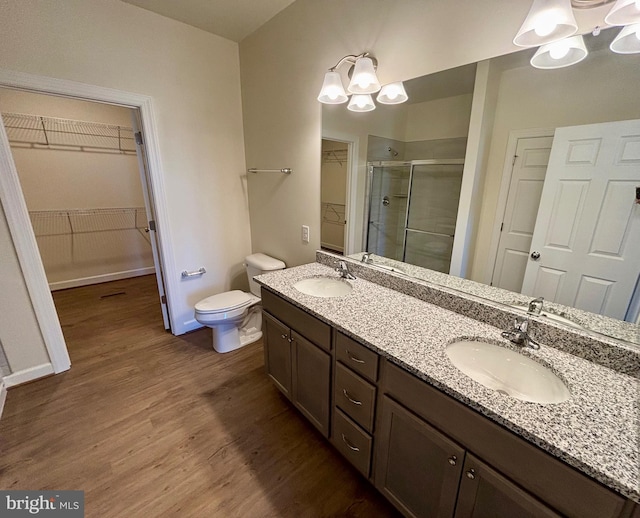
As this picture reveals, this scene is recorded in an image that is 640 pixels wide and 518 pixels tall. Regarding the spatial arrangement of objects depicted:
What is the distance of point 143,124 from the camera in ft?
7.00

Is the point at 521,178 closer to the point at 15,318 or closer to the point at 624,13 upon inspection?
the point at 624,13

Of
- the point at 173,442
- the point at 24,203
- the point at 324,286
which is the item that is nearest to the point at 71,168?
the point at 24,203

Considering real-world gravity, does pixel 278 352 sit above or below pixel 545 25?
below

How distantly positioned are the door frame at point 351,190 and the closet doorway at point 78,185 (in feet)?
8.35

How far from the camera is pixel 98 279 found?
12.7 feet

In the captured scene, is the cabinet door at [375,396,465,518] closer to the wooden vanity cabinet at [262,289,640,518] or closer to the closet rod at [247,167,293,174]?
the wooden vanity cabinet at [262,289,640,518]

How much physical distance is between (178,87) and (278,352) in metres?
2.23

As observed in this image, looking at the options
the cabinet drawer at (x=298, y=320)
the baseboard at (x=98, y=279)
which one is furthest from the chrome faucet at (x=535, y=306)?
the baseboard at (x=98, y=279)

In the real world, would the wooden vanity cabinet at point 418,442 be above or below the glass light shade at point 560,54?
below

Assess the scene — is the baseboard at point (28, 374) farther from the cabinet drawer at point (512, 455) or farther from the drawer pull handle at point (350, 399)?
the cabinet drawer at point (512, 455)

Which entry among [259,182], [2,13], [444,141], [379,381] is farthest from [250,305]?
[2,13]

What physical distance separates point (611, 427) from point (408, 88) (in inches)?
61.3

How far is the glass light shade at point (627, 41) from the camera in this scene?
89 centimetres

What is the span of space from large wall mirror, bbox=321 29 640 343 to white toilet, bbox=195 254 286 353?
4.12 feet
